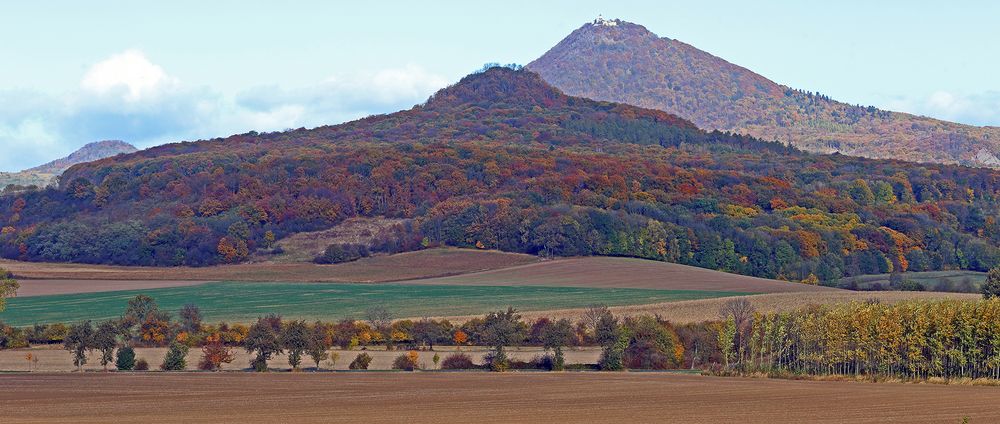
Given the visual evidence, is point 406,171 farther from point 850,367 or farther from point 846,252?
point 850,367

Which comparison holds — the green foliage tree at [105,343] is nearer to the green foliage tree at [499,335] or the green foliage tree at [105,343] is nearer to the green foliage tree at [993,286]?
the green foliage tree at [499,335]

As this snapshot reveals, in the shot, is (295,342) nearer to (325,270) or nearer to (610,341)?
(610,341)

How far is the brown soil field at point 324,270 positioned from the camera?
141m

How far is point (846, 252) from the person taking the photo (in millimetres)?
151500

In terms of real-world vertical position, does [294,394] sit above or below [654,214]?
below

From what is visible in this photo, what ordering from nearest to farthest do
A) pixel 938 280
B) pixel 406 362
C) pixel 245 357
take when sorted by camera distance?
pixel 406 362 → pixel 245 357 → pixel 938 280

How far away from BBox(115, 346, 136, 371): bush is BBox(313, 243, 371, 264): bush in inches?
2891

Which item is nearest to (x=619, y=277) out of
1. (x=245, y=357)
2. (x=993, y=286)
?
(x=993, y=286)

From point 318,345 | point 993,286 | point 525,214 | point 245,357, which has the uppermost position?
point 525,214

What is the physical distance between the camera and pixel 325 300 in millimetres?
115312

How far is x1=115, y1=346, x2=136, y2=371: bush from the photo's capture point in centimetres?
7701

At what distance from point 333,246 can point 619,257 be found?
33653 mm

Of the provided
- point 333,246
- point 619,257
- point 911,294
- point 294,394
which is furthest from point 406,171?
point 294,394

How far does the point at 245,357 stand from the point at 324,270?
210 feet
